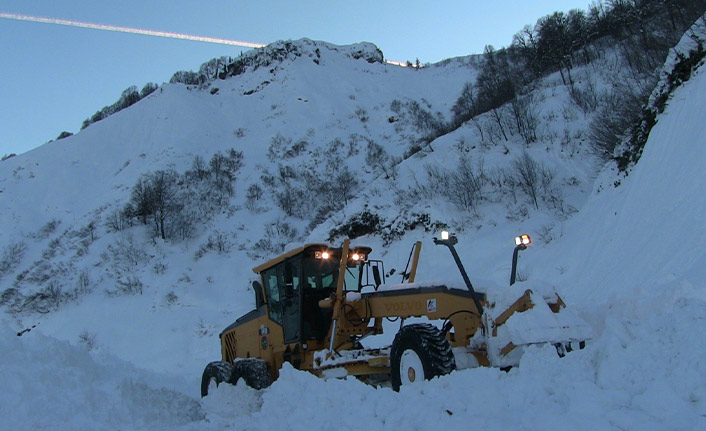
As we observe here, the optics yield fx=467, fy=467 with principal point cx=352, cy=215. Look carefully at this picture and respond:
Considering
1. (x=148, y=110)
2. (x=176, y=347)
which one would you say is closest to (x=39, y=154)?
(x=148, y=110)

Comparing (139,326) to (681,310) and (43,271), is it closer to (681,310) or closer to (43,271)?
(43,271)

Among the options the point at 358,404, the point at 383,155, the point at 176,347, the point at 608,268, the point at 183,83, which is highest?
the point at 183,83

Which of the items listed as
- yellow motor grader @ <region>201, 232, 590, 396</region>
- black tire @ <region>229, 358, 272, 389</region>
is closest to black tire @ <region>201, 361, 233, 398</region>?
yellow motor grader @ <region>201, 232, 590, 396</region>

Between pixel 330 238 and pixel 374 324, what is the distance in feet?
42.5

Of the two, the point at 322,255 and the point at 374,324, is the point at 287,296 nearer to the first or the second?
the point at 322,255

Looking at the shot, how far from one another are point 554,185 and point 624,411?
15720mm

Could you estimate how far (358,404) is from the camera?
4.70 m

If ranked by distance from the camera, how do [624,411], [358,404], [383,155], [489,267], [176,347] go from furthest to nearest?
[383,155] < [176,347] < [489,267] < [358,404] < [624,411]

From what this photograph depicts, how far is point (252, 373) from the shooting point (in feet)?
26.6

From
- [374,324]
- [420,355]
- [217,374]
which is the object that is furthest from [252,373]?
[420,355]

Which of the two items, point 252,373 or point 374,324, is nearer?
point 374,324

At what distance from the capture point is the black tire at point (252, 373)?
7.95 meters

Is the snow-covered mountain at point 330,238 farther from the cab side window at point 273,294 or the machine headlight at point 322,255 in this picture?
the machine headlight at point 322,255

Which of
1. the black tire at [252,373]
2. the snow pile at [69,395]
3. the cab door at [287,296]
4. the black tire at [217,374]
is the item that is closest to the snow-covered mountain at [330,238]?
the snow pile at [69,395]
